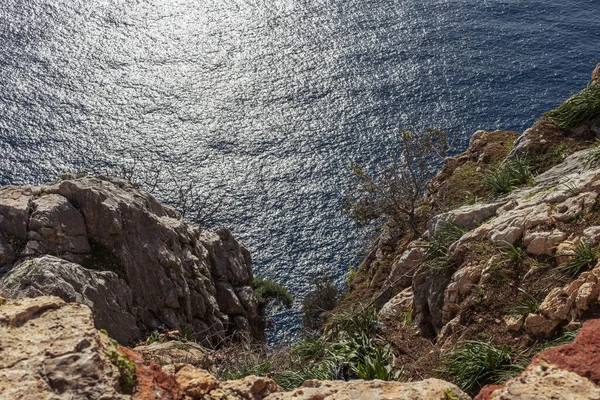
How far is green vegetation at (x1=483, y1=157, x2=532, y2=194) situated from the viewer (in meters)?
20.7

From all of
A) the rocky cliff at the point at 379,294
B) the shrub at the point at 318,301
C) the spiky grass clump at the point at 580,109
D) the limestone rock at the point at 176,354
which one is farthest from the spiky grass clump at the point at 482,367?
the shrub at the point at 318,301

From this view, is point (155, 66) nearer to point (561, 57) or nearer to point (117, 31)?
point (117, 31)

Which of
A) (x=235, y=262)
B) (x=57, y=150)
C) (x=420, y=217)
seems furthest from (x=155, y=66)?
(x=420, y=217)

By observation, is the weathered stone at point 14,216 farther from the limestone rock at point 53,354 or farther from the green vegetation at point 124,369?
the green vegetation at point 124,369

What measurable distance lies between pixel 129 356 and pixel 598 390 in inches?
237

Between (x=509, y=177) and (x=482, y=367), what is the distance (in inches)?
369

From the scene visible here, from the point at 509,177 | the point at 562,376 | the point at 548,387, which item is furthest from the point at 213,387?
the point at 509,177

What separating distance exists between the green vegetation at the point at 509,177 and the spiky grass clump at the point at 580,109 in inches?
78.3

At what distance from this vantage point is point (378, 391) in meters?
8.80

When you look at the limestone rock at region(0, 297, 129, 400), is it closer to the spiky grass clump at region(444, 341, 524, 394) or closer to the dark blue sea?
the spiky grass clump at region(444, 341, 524, 394)

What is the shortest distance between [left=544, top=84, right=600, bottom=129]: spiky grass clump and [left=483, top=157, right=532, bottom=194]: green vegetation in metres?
1.99

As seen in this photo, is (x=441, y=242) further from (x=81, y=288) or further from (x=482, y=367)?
(x=81, y=288)

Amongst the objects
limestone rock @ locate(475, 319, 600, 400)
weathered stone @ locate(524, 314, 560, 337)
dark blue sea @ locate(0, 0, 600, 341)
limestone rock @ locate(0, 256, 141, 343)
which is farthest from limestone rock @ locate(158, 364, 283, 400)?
dark blue sea @ locate(0, 0, 600, 341)

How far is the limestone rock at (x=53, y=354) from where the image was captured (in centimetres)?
765
